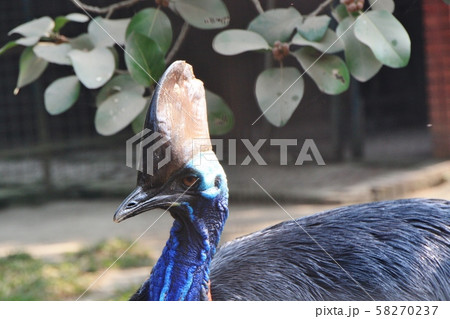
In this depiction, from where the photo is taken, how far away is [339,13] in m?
1.61

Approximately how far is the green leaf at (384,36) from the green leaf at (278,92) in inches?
6.1

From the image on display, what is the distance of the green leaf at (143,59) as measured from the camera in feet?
5.26

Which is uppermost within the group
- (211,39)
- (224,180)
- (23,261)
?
(211,39)

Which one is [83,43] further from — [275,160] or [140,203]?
[275,160]

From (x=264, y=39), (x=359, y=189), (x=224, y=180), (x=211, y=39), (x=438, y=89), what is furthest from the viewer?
(x=359, y=189)

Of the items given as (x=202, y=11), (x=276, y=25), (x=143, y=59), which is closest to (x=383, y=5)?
(x=276, y=25)

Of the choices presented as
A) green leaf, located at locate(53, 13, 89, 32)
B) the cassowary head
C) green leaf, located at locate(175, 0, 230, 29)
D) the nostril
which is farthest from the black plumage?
green leaf, located at locate(53, 13, 89, 32)

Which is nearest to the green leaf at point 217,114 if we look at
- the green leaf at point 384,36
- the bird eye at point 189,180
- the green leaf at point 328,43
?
the green leaf at point 328,43

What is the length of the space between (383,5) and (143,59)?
0.48m

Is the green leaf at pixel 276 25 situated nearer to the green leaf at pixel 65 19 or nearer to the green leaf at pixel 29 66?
the green leaf at pixel 65 19

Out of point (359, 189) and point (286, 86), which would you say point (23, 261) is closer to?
point (359, 189)

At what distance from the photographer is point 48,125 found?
3.79 m

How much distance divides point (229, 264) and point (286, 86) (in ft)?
1.25
